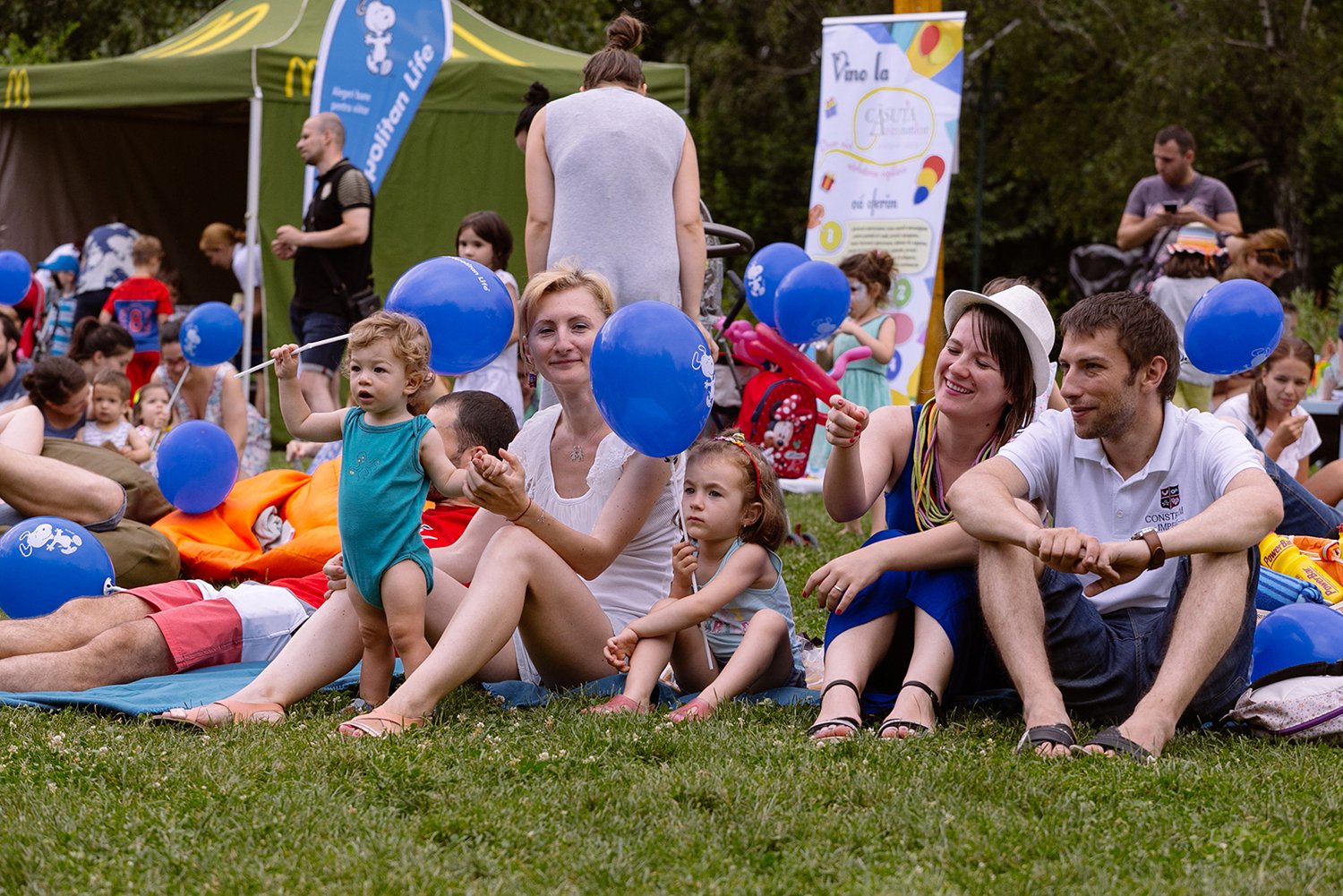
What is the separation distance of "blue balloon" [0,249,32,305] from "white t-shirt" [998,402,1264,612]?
26.2ft

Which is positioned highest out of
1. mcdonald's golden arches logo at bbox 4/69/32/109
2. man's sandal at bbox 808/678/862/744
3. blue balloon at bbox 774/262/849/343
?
mcdonald's golden arches logo at bbox 4/69/32/109

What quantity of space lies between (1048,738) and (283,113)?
29.4 ft

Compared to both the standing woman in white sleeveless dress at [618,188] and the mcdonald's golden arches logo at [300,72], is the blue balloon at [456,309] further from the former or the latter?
the mcdonald's golden arches logo at [300,72]

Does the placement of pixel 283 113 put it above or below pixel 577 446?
above

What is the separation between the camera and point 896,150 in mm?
10484

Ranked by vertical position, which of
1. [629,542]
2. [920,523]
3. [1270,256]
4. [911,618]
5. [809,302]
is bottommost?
[911,618]

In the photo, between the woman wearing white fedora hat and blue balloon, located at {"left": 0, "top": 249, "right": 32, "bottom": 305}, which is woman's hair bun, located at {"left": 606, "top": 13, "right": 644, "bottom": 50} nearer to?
the woman wearing white fedora hat

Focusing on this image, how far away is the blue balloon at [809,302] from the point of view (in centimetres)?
675

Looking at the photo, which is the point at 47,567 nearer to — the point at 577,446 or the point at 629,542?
the point at 577,446

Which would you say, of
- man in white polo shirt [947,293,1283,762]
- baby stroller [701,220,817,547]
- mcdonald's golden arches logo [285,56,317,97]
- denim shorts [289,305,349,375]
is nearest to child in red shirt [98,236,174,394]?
mcdonald's golden arches logo [285,56,317,97]

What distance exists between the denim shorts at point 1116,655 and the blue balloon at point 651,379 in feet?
3.15

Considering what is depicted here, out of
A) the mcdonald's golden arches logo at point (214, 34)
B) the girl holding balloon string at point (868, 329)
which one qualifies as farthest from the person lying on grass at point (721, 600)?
the mcdonald's golden arches logo at point (214, 34)

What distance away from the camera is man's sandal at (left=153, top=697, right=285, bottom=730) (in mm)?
3660

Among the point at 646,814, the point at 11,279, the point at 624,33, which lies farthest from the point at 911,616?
the point at 11,279
